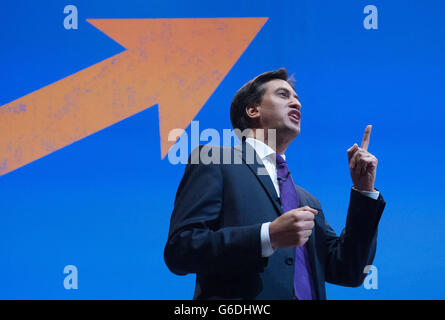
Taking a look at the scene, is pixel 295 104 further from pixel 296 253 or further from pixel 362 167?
pixel 296 253

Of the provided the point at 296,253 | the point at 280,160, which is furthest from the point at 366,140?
the point at 296,253

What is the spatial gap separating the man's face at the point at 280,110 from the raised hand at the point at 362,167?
0.24 meters

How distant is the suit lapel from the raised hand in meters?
0.25

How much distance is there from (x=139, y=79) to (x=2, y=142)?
2.61 feet

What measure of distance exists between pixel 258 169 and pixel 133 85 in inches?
52.9

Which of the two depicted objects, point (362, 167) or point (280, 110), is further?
point (280, 110)

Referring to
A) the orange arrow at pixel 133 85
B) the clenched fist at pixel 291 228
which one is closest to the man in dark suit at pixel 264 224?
the clenched fist at pixel 291 228

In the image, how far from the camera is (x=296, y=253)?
1.23m

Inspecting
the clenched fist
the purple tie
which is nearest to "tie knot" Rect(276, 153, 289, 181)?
the purple tie

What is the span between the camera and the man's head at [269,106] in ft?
4.85

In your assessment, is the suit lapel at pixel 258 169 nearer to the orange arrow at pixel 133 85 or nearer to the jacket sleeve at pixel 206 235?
the jacket sleeve at pixel 206 235
